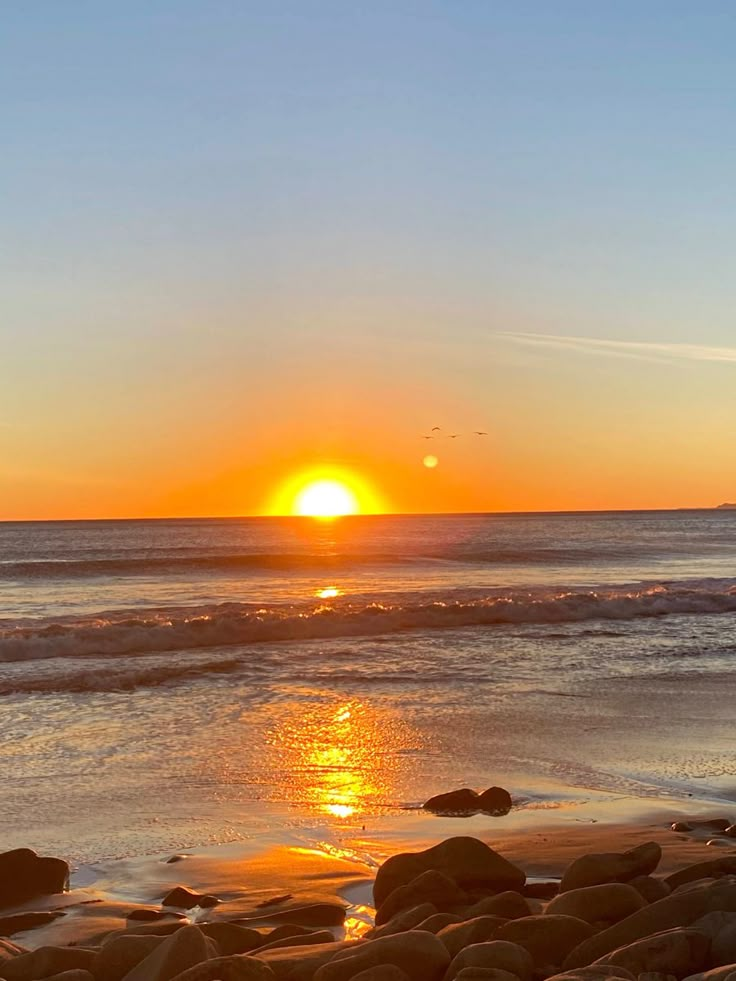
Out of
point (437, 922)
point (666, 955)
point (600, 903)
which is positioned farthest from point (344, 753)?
point (666, 955)

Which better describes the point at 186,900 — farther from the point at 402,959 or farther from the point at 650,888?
the point at 650,888

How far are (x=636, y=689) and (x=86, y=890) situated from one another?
9219mm

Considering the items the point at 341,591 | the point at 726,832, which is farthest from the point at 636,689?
the point at 341,591

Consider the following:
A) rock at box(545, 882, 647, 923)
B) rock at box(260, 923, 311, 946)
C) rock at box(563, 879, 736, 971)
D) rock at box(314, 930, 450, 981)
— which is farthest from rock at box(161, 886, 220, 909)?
rock at box(563, 879, 736, 971)

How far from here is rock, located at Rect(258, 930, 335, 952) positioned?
5.42 meters

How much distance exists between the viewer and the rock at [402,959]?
481 cm

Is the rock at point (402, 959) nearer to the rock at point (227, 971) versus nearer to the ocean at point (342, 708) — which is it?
the rock at point (227, 971)

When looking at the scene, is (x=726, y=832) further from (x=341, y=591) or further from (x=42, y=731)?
(x=341, y=591)

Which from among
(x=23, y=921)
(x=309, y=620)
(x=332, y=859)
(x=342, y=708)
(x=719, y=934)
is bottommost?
(x=23, y=921)

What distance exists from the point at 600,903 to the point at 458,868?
40.9 inches

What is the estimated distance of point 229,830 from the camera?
802cm

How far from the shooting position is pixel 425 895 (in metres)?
5.99

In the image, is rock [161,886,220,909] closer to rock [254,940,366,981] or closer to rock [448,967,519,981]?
rock [254,940,366,981]

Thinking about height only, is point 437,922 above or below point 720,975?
below
